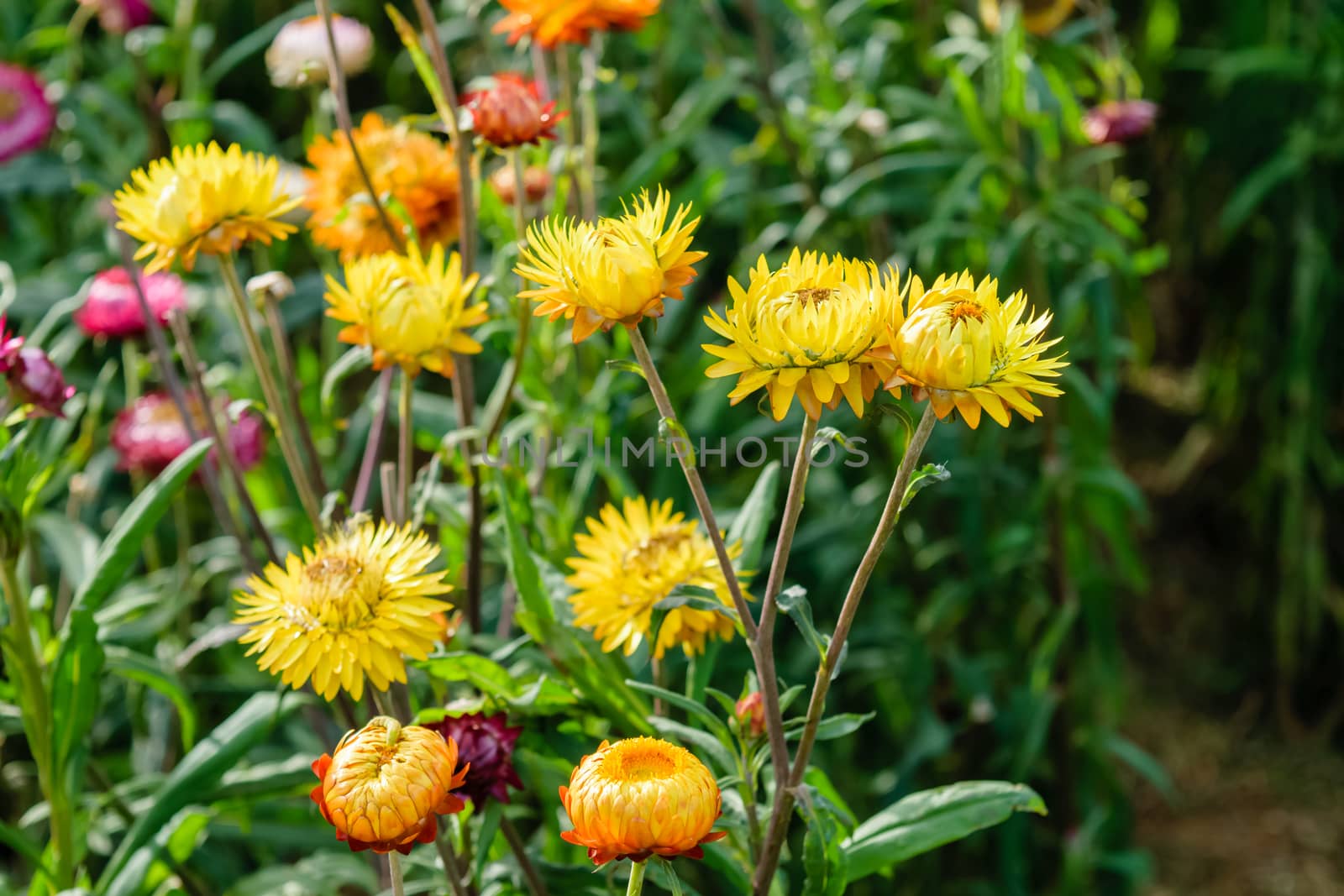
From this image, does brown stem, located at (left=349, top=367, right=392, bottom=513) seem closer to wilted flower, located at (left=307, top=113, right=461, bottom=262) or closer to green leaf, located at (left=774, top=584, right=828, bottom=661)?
wilted flower, located at (left=307, top=113, right=461, bottom=262)

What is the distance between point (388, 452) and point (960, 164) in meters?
0.91

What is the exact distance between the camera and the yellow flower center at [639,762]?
638mm

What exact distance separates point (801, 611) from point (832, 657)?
0.04 metres

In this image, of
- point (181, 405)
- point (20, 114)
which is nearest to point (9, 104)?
point (20, 114)

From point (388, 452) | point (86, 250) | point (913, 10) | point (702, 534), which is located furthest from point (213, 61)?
point (702, 534)

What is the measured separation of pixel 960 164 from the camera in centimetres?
159

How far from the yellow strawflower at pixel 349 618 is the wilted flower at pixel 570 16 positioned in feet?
1.66

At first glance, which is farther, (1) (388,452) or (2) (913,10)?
(2) (913,10)

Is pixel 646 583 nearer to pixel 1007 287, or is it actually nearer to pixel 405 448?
pixel 405 448

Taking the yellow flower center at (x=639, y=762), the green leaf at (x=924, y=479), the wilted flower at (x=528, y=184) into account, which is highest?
the wilted flower at (x=528, y=184)

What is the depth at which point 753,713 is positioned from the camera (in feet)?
2.71

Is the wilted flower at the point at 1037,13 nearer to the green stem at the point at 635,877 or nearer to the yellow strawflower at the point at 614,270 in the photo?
the yellow strawflower at the point at 614,270

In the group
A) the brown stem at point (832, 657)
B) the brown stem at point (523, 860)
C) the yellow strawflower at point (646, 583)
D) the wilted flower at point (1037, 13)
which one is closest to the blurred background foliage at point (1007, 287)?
the wilted flower at point (1037, 13)

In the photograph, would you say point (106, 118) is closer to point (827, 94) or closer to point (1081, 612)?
point (827, 94)
